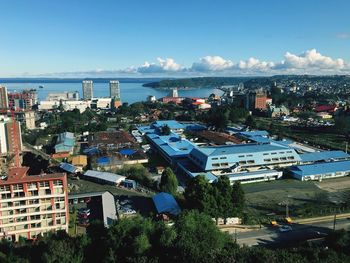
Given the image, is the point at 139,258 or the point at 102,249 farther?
the point at 102,249

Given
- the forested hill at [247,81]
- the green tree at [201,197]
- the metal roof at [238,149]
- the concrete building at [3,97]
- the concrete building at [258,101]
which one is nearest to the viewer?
the green tree at [201,197]

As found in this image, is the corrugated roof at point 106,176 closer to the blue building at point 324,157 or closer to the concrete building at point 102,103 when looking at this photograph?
the blue building at point 324,157

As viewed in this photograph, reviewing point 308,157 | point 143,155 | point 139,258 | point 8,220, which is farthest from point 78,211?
point 308,157

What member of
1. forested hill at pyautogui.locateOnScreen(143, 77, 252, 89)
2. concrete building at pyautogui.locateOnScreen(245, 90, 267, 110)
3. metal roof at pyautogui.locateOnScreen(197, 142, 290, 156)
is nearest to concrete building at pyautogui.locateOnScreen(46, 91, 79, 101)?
concrete building at pyautogui.locateOnScreen(245, 90, 267, 110)

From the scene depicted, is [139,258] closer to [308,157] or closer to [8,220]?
[8,220]

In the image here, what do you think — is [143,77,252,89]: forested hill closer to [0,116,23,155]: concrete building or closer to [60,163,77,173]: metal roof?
[0,116,23,155]: concrete building

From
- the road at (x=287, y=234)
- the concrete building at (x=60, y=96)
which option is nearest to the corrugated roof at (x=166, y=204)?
the road at (x=287, y=234)

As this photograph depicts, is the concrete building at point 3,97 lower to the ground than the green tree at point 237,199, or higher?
higher
